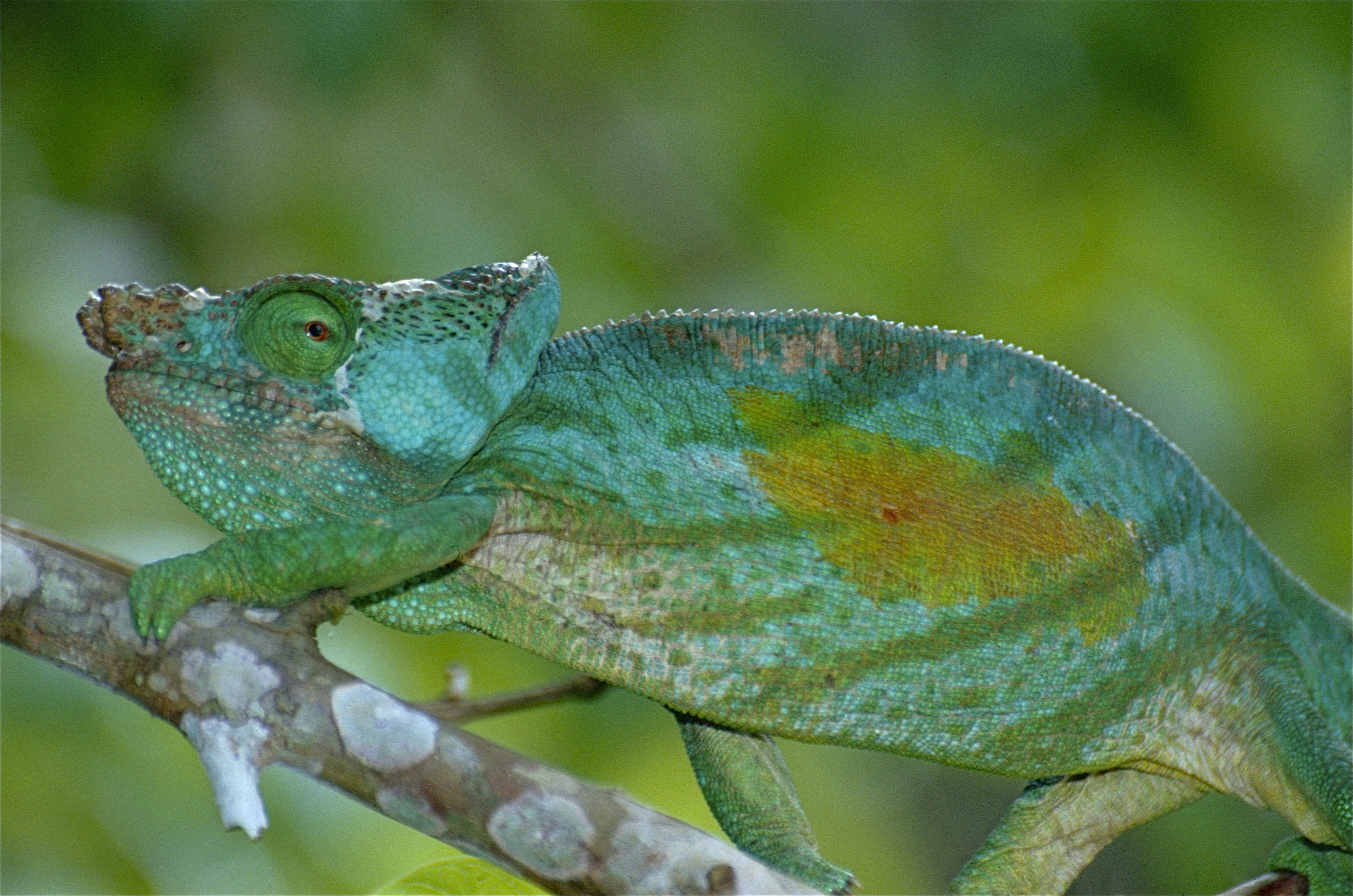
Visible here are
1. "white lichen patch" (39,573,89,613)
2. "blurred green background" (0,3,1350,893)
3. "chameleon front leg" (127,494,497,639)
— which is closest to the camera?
"white lichen patch" (39,573,89,613)

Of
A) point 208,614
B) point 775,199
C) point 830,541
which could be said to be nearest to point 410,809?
point 208,614

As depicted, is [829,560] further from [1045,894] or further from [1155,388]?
[1155,388]

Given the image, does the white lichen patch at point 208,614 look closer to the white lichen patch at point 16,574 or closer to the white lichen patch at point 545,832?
the white lichen patch at point 16,574

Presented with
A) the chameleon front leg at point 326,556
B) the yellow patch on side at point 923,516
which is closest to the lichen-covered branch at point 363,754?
the chameleon front leg at point 326,556

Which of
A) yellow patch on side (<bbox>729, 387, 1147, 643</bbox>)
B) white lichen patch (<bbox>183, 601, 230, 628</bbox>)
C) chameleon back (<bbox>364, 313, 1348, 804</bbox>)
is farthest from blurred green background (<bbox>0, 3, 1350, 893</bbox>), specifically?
white lichen patch (<bbox>183, 601, 230, 628</bbox>)

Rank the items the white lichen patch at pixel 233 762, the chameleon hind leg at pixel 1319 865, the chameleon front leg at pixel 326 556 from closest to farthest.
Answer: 1. the white lichen patch at pixel 233 762
2. the chameleon front leg at pixel 326 556
3. the chameleon hind leg at pixel 1319 865

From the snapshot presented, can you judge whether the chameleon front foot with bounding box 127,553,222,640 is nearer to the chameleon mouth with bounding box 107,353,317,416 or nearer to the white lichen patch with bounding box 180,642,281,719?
the white lichen patch with bounding box 180,642,281,719
